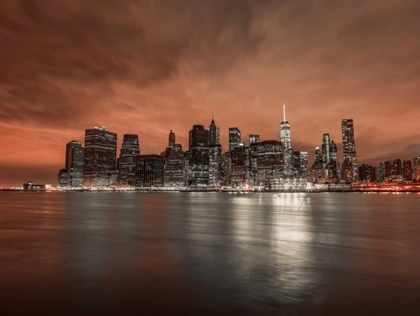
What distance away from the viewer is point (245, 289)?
14.6 meters

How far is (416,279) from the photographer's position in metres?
16.3

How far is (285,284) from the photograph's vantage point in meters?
15.4

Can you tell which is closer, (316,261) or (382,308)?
(382,308)

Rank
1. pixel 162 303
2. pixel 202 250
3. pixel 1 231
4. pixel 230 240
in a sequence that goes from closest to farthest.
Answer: pixel 162 303, pixel 202 250, pixel 230 240, pixel 1 231

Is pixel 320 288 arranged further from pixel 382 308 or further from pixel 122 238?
pixel 122 238

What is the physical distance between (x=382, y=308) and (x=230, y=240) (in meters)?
17.5

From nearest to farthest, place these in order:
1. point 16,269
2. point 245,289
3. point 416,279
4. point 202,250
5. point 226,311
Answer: point 226,311
point 245,289
point 416,279
point 16,269
point 202,250

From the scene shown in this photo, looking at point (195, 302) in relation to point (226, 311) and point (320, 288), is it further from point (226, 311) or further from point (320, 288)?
point (320, 288)

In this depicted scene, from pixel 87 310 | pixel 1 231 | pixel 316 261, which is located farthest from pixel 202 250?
pixel 1 231

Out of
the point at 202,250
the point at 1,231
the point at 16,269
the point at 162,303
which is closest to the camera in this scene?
the point at 162,303

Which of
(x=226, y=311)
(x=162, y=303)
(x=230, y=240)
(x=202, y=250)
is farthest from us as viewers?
(x=230, y=240)

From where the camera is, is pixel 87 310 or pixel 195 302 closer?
pixel 87 310

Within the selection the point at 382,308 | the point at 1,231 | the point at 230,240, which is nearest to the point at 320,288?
the point at 382,308

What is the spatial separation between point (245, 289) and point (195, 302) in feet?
9.28
